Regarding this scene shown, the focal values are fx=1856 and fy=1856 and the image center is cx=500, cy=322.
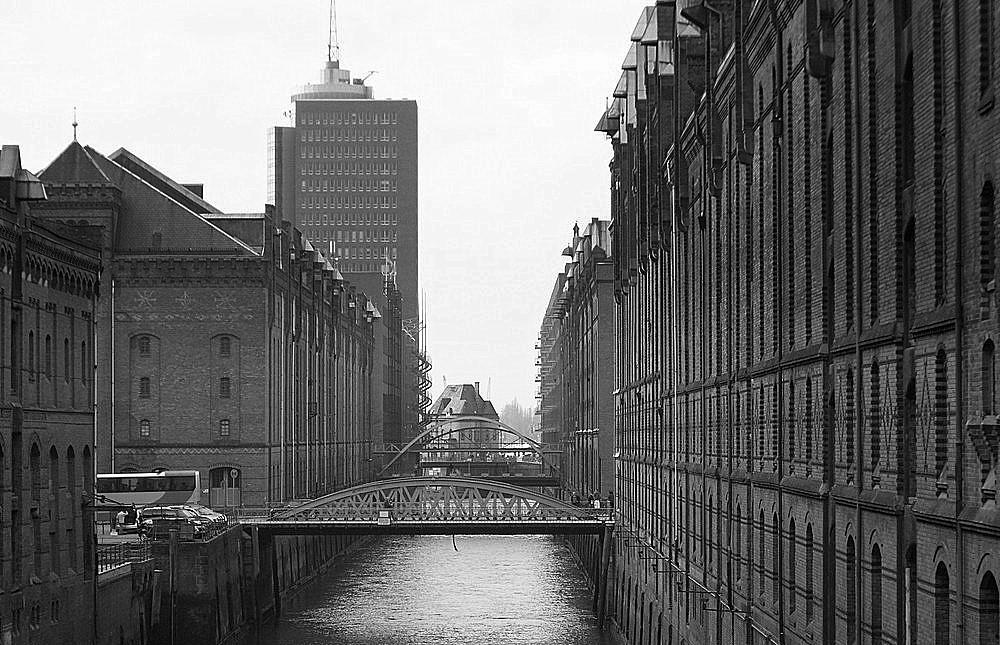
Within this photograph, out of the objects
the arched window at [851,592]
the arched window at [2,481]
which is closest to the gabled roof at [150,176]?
the arched window at [2,481]

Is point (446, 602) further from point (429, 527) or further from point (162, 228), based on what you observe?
point (162, 228)

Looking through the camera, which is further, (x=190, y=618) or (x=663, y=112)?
(x=190, y=618)

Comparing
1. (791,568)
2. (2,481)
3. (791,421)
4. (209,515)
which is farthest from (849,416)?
(209,515)

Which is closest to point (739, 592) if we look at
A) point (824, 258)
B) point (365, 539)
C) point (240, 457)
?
point (824, 258)

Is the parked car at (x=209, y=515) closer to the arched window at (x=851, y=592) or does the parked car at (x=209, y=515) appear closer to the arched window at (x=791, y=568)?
the arched window at (x=791, y=568)

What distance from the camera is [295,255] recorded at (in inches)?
3302

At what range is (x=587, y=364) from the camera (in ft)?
284

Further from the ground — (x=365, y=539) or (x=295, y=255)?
(x=295, y=255)

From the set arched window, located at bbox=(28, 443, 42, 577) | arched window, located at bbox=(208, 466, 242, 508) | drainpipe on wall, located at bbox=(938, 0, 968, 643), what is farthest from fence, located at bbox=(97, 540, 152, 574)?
drainpipe on wall, located at bbox=(938, 0, 968, 643)

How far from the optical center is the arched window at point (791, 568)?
29.2 m

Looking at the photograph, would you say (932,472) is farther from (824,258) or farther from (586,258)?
(586,258)

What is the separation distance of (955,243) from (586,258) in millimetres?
70460

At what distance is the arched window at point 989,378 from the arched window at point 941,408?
1.67 metres

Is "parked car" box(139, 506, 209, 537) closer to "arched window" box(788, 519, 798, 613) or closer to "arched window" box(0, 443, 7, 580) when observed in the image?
"arched window" box(0, 443, 7, 580)
